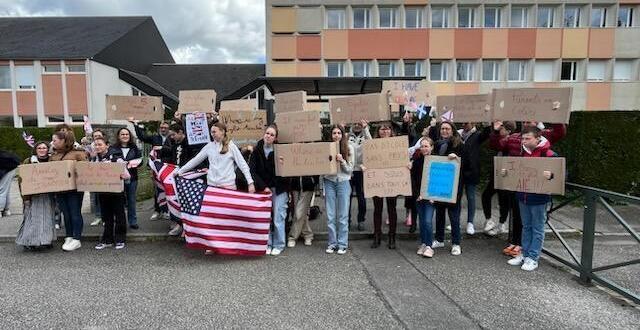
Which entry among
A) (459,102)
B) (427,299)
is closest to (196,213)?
(427,299)

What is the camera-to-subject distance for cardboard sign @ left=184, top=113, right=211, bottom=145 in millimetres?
6859

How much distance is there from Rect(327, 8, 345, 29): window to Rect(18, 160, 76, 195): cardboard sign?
23228 mm

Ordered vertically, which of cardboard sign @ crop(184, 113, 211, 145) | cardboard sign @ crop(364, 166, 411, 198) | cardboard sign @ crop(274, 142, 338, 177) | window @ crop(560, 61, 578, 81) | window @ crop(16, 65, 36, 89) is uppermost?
window @ crop(560, 61, 578, 81)

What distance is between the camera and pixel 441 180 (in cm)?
587

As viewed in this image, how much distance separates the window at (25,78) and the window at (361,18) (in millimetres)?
21029

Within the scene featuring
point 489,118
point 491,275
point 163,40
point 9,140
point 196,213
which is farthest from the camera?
point 163,40

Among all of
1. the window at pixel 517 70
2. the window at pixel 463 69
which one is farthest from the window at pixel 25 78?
the window at pixel 517 70

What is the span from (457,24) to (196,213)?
25.6 m

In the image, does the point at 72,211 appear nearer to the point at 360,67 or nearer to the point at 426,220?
the point at 426,220

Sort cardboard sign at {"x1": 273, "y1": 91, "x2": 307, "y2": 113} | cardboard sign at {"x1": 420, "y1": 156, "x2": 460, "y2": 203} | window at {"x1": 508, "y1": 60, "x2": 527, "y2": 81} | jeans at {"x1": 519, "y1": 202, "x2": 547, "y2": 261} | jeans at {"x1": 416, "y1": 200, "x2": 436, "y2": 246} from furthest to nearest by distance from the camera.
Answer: window at {"x1": 508, "y1": 60, "x2": 527, "y2": 81} → cardboard sign at {"x1": 273, "y1": 91, "x2": 307, "y2": 113} → jeans at {"x1": 416, "y1": 200, "x2": 436, "y2": 246} → cardboard sign at {"x1": 420, "y1": 156, "x2": 460, "y2": 203} → jeans at {"x1": 519, "y1": 202, "x2": 547, "y2": 261}

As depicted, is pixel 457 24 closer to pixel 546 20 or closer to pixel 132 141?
pixel 546 20

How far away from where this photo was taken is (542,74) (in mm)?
27203

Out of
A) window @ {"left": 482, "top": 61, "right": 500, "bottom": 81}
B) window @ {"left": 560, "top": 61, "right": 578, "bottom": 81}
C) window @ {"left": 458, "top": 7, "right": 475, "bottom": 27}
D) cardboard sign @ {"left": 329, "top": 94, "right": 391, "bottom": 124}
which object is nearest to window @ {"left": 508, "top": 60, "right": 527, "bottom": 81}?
window @ {"left": 482, "top": 61, "right": 500, "bottom": 81}

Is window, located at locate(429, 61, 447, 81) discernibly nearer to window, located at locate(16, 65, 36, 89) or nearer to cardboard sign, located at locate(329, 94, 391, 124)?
cardboard sign, located at locate(329, 94, 391, 124)
